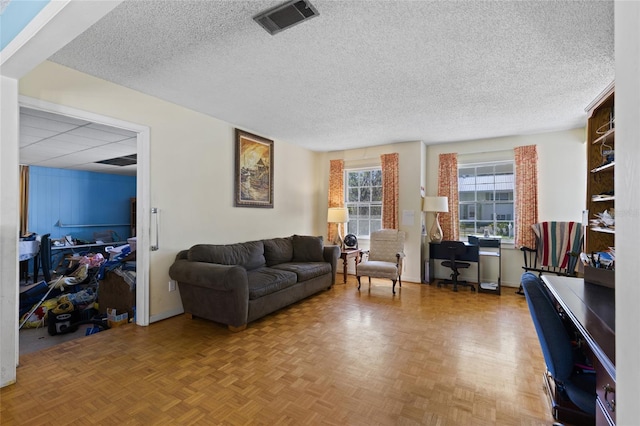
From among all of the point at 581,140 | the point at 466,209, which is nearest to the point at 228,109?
the point at 466,209

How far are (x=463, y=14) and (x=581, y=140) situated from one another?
402 cm

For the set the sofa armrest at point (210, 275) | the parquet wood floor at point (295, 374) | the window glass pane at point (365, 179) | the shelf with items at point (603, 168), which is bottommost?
the parquet wood floor at point (295, 374)

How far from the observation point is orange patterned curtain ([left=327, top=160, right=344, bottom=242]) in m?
6.21

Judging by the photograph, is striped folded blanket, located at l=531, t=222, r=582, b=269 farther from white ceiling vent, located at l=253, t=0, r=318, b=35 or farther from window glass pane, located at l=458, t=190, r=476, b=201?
white ceiling vent, located at l=253, t=0, r=318, b=35

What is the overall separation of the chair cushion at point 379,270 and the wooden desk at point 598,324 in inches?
96.0

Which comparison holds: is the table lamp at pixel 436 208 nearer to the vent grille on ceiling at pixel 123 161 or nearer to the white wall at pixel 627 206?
the white wall at pixel 627 206

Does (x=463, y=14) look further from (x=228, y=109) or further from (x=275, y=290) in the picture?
(x=275, y=290)

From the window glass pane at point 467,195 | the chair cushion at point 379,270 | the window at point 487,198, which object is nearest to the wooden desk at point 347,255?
the chair cushion at point 379,270

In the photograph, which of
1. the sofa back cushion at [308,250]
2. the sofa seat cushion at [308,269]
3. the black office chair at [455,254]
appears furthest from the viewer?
the sofa back cushion at [308,250]

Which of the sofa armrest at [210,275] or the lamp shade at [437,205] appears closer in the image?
the sofa armrest at [210,275]

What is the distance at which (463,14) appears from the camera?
1996mm

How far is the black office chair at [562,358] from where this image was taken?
1.60m

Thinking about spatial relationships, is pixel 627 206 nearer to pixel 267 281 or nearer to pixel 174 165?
pixel 267 281

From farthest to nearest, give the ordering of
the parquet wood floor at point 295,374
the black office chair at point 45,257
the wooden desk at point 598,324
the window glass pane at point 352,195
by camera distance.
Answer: the window glass pane at point 352,195 → the black office chair at point 45,257 → the parquet wood floor at point 295,374 → the wooden desk at point 598,324
